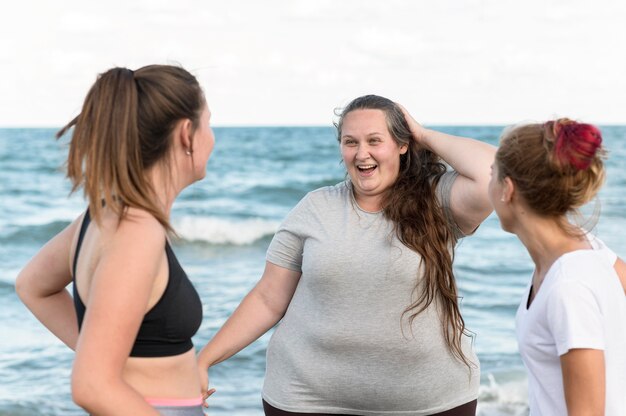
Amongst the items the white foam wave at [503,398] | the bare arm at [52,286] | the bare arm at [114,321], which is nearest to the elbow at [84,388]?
the bare arm at [114,321]

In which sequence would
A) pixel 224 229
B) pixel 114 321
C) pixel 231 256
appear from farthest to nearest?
pixel 224 229
pixel 231 256
pixel 114 321

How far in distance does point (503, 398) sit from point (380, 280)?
359 cm

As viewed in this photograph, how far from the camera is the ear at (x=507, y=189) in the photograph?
2.13 m

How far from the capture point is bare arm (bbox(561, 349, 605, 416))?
1.94 m

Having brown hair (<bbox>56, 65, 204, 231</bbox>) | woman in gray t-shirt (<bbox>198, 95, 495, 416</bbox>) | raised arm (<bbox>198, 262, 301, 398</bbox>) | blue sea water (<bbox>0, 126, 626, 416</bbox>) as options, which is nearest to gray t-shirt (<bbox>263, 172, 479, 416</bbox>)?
woman in gray t-shirt (<bbox>198, 95, 495, 416</bbox>)

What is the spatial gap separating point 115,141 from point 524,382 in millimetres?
5181

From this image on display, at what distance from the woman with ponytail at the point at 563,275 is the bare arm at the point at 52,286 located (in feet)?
3.62

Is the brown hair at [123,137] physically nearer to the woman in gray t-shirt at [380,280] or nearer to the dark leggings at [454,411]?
the woman in gray t-shirt at [380,280]

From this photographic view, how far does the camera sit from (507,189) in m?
2.14

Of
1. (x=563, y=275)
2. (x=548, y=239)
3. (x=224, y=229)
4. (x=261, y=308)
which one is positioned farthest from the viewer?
(x=224, y=229)

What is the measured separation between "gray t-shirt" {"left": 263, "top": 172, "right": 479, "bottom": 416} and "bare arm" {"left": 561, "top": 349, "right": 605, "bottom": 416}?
1.05m

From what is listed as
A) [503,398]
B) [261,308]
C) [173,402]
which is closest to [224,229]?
[503,398]

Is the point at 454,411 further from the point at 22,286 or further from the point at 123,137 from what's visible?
the point at 123,137

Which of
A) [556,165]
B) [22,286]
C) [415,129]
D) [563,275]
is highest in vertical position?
[556,165]
